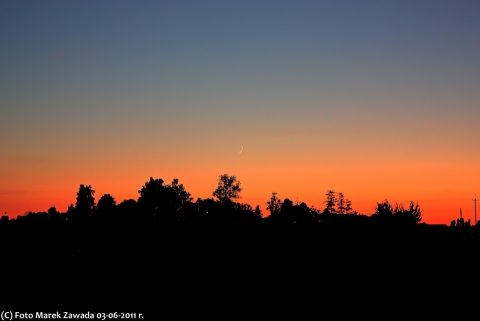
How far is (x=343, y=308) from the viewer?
2458 centimetres

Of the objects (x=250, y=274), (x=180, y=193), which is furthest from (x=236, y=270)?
(x=180, y=193)

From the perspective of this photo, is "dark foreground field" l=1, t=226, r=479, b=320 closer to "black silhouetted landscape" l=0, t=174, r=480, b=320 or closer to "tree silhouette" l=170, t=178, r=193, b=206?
"black silhouetted landscape" l=0, t=174, r=480, b=320

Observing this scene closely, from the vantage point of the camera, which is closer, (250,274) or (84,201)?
(250,274)

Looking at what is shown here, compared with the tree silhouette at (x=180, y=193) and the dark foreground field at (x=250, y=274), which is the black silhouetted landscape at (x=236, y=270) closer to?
the dark foreground field at (x=250, y=274)

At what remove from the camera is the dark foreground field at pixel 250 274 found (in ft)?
80.6

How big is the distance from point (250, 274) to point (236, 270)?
1433mm

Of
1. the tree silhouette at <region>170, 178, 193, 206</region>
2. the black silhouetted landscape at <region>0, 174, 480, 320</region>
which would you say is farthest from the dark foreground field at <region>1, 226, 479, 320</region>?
the tree silhouette at <region>170, 178, 193, 206</region>

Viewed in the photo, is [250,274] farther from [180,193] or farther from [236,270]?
[180,193]

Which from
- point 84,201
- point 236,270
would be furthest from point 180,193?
point 236,270

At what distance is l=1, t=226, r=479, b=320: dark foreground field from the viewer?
2458 centimetres

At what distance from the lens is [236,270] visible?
3083 centimetres

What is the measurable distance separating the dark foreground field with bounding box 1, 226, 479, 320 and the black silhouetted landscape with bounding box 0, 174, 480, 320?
0.06 metres

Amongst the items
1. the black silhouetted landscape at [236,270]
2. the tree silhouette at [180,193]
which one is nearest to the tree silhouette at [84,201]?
the tree silhouette at [180,193]

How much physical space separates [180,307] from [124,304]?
3.40m
